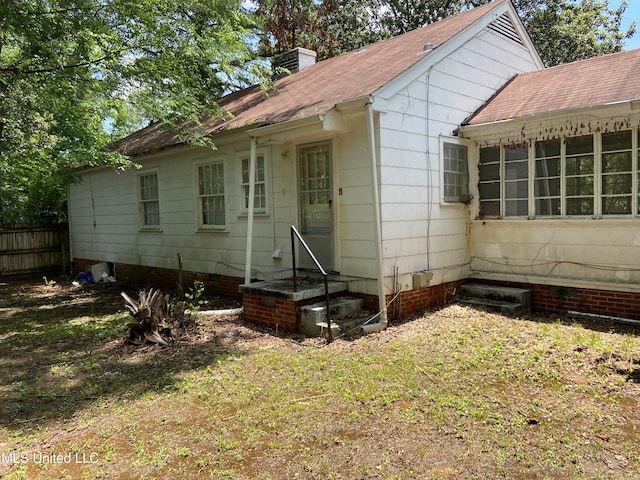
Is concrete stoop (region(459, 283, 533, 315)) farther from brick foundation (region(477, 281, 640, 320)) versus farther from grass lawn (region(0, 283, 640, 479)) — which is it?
grass lawn (region(0, 283, 640, 479))

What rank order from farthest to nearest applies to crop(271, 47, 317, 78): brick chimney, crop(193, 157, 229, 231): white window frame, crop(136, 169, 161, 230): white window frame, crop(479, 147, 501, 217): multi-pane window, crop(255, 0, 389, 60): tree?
1. crop(255, 0, 389, 60): tree
2. crop(271, 47, 317, 78): brick chimney
3. crop(136, 169, 161, 230): white window frame
4. crop(193, 157, 229, 231): white window frame
5. crop(479, 147, 501, 217): multi-pane window

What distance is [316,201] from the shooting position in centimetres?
780

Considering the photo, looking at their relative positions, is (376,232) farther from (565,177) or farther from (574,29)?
(574,29)

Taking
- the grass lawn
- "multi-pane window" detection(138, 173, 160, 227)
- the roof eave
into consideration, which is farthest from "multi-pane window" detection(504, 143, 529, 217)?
"multi-pane window" detection(138, 173, 160, 227)

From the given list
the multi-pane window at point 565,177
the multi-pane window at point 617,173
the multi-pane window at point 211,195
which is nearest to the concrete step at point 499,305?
the multi-pane window at point 565,177

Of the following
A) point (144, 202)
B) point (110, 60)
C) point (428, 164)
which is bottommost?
point (144, 202)

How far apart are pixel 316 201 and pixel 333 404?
13.5ft

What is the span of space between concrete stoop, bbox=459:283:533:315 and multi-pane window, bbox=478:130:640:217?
4.29 ft

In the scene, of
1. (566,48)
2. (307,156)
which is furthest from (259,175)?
(566,48)

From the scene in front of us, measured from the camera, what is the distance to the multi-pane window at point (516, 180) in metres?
7.86

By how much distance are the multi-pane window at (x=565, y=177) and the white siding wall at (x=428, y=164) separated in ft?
2.42

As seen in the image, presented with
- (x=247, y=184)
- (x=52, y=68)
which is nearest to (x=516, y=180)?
(x=247, y=184)

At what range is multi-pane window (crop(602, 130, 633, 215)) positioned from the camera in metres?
6.81

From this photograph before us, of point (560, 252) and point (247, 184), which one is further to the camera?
point (247, 184)
